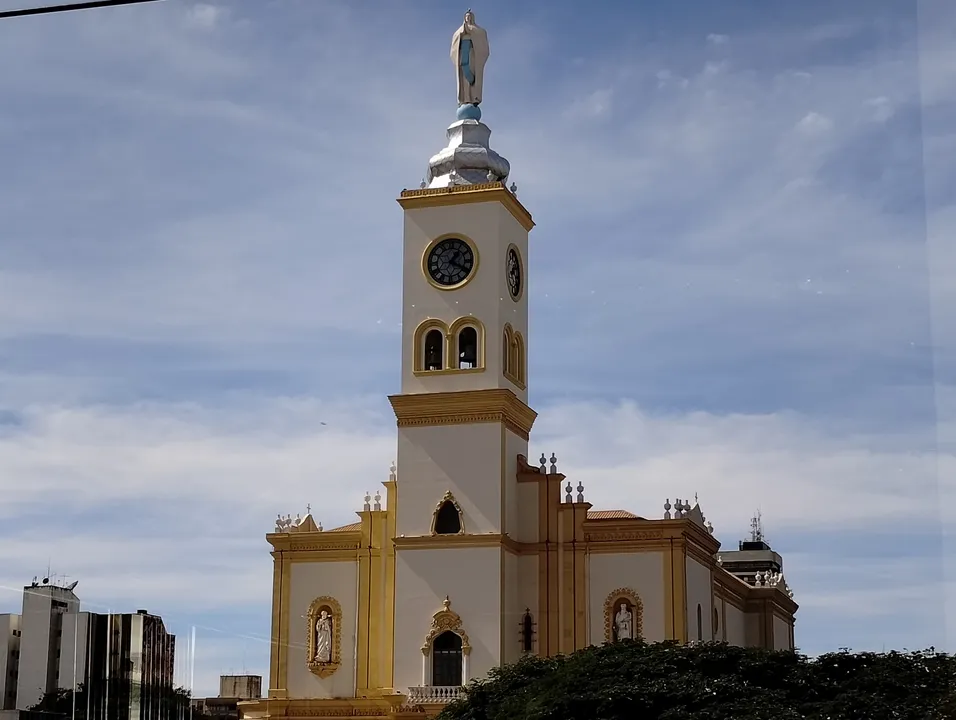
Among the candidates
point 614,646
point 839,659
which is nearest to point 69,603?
point 614,646

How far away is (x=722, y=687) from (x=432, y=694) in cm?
1384

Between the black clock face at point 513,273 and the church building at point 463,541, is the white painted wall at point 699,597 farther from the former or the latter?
the black clock face at point 513,273

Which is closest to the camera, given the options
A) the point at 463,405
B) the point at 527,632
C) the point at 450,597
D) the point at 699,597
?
the point at 450,597

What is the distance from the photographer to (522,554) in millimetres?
40688

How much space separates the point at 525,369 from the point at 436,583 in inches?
259

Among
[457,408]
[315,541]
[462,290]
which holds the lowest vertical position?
[315,541]

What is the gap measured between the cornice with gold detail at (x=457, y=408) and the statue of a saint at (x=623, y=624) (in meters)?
5.28

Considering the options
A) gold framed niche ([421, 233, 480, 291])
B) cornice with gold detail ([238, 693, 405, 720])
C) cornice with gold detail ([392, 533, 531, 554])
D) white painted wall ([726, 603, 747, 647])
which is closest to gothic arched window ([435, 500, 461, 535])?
cornice with gold detail ([392, 533, 531, 554])

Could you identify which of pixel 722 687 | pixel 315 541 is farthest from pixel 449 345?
pixel 722 687

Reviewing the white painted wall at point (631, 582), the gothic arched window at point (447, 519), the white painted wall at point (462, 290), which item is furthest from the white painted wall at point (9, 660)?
the white painted wall at point (631, 582)

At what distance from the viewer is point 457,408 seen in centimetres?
4059

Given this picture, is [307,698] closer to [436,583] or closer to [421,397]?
[436,583]

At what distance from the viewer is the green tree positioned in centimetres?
2491

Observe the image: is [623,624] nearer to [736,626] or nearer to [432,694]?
[432,694]
